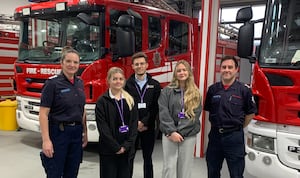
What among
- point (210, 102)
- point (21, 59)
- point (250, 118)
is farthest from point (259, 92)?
point (21, 59)

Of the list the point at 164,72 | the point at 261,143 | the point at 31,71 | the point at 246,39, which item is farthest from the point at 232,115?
the point at 31,71

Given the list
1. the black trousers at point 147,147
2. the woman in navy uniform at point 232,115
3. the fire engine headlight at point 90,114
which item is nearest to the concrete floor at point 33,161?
the fire engine headlight at point 90,114

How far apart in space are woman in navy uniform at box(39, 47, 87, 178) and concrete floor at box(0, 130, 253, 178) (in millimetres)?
1521

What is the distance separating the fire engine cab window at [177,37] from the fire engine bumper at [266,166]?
294 cm

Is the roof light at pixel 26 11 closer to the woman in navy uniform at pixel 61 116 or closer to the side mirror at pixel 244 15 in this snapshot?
the woman in navy uniform at pixel 61 116

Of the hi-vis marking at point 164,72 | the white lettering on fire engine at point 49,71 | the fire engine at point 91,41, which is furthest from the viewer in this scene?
the hi-vis marking at point 164,72

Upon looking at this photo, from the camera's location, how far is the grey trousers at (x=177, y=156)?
3014 mm

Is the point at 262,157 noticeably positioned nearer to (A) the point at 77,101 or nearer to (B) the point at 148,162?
(B) the point at 148,162

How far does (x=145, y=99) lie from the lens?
3.30 metres

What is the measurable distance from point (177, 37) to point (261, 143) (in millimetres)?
3300

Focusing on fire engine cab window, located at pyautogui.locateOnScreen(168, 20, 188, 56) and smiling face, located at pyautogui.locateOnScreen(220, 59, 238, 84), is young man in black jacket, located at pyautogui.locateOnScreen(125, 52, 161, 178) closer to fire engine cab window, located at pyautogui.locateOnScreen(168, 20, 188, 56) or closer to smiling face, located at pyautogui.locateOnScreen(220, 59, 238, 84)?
smiling face, located at pyautogui.locateOnScreen(220, 59, 238, 84)

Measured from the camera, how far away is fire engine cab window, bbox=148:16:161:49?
17.1 feet

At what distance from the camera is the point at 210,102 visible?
3.07 meters

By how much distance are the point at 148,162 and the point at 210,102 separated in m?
0.96
